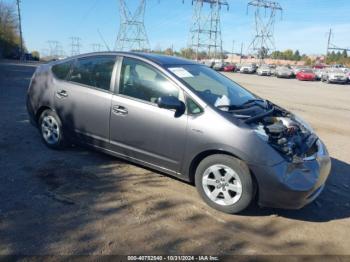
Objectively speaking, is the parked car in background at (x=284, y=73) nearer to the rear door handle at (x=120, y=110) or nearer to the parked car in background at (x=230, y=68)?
the parked car in background at (x=230, y=68)

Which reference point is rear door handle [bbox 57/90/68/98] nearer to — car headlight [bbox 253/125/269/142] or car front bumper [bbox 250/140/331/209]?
car headlight [bbox 253/125/269/142]

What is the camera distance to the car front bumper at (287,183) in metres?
3.54

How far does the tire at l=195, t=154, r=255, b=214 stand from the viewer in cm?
368

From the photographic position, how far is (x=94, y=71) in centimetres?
501

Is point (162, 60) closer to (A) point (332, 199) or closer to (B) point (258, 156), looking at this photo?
(B) point (258, 156)

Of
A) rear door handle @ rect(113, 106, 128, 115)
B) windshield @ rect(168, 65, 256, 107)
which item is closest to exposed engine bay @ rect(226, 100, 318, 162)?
windshield @ rect(168, 65, 256, 107)

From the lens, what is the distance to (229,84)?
5.08 meters

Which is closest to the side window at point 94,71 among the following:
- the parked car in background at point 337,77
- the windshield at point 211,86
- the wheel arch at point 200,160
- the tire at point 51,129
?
the tire at point 51,129

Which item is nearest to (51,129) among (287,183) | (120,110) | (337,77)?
(120,110)

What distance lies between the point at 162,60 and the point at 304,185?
240 cm

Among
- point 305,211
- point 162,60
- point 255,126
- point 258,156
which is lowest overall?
point 305,211

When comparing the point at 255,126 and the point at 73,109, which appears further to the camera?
the point at 73,109

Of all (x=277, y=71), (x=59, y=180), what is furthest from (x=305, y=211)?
(x=277, y=71)

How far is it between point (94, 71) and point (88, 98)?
0.44 meters
